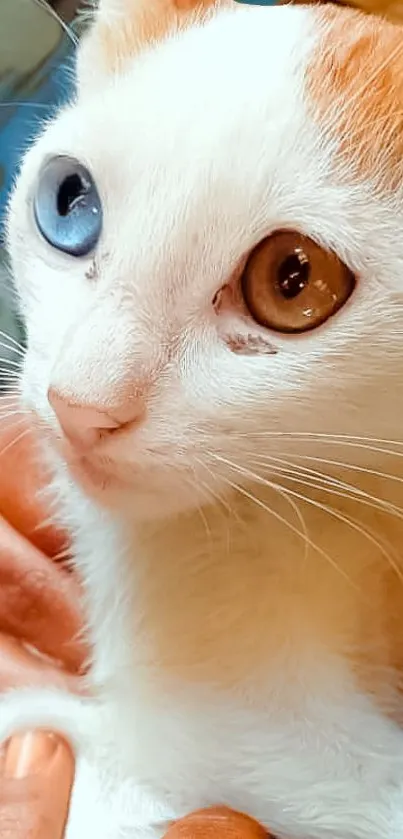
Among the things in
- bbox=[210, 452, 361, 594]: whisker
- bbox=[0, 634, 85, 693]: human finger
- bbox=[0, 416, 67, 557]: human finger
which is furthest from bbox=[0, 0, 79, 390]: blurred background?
bbox=[210, 452, 361, 594]: whisker

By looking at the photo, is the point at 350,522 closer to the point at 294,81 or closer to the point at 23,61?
the point at 294,81

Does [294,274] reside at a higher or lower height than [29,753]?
higher

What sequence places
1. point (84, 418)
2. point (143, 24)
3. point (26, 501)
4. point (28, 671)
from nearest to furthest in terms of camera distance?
point (84, 418) → point (143, 24) → point (28, 671) → point (26, 501)

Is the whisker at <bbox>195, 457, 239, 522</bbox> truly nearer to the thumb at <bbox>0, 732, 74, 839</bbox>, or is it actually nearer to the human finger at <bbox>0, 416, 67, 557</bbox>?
the thumb at <bbox>0, 732, 74, 839</bbox>

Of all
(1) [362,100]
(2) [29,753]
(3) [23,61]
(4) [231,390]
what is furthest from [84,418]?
(3) [23,61]

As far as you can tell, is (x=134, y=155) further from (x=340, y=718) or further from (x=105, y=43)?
(x=340, y=718)

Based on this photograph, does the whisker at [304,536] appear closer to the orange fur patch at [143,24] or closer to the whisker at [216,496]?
the whisker at [216,496]

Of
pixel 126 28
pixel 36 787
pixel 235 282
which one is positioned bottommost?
pixel 36 787

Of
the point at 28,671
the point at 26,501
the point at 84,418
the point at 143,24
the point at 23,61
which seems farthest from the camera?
the point at 23,61
